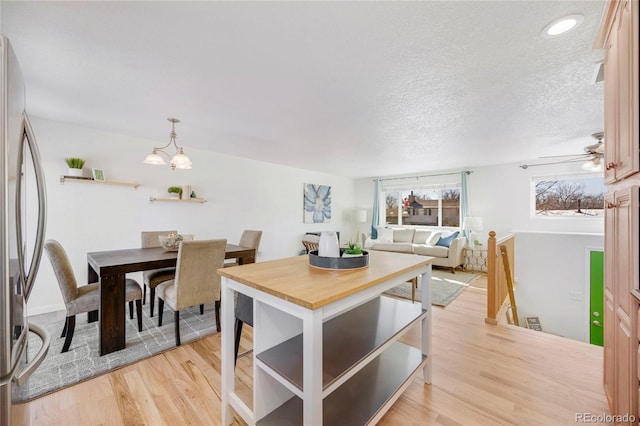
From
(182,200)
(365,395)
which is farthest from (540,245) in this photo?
(182,200)

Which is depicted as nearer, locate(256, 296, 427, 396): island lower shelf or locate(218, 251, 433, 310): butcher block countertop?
locate(218, 251, 433, 310): butcher block countertop

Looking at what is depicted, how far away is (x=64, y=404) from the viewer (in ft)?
5.13

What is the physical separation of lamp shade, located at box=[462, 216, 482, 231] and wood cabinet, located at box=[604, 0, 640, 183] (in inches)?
168

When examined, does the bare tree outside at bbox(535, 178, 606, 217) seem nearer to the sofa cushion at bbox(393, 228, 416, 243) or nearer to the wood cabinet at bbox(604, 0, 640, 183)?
the sofa cushion at bbox(393, 228, 416, 243)

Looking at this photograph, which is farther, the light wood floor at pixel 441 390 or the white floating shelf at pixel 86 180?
the white floating shelf at pixel 86 180

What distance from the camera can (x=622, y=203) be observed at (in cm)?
114

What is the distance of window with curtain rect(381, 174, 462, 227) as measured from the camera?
608cm

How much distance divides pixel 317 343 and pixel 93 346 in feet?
7.88

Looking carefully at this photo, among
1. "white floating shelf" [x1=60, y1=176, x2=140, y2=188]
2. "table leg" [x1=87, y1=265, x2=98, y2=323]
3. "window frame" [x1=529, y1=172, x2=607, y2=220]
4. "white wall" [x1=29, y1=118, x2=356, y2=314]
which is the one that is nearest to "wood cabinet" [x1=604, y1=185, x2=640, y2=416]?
"table leg" [x1=87, y1=265, x2=98, y2=323]

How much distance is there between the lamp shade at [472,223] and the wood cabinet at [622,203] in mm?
4142

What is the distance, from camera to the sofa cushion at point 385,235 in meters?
6.35

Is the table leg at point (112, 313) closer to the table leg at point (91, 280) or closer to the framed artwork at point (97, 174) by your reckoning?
the table leg at point (91, 280)

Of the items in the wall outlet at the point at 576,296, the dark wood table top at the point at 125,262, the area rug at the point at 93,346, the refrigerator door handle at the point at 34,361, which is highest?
the dark wood table top at the point at 125,262

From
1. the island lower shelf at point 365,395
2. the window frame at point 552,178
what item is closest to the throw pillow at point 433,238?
the window frame at point 552,178
